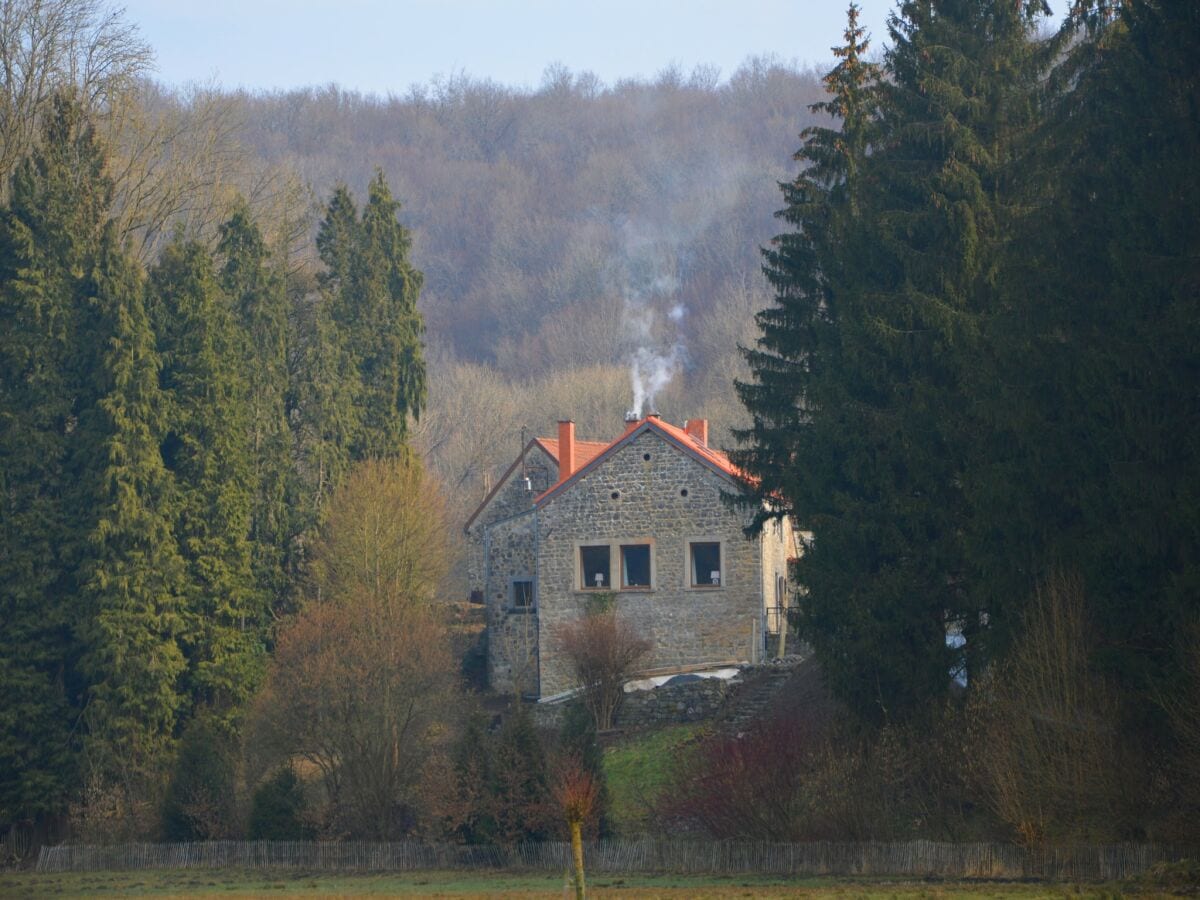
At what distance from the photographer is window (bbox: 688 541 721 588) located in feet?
120

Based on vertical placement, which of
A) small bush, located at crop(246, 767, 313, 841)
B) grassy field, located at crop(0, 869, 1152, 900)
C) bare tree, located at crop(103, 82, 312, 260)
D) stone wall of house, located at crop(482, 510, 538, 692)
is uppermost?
bare tree, located at crop(103, 82, 312, 260)

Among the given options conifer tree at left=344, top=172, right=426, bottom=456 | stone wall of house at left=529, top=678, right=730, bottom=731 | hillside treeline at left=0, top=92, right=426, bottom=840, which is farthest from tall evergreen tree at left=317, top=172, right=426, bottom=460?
stone wall of house at left=529, top=678, right=730, bottom=731

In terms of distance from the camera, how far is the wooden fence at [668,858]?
722 inches

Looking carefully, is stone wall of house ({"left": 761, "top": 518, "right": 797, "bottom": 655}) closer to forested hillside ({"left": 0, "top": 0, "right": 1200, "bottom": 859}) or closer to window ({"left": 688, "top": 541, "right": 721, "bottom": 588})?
window ({"left": 688, "top": 541, "right": 721, "bottom": 588})

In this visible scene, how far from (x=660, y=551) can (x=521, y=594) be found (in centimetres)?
456

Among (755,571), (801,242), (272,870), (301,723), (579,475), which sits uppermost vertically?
(801,242)

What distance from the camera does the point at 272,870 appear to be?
82.7ft

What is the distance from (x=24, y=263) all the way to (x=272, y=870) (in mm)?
14975

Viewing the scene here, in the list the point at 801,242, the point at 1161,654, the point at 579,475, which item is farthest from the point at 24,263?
the point at 1161,654

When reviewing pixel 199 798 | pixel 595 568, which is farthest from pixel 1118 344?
pixel 595 568

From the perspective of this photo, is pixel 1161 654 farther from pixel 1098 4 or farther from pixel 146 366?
pixel 146 366

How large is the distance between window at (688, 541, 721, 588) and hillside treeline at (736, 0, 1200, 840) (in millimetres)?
9563

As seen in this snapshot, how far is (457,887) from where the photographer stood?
72.7 ft

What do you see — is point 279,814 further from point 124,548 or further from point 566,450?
point 566,450
